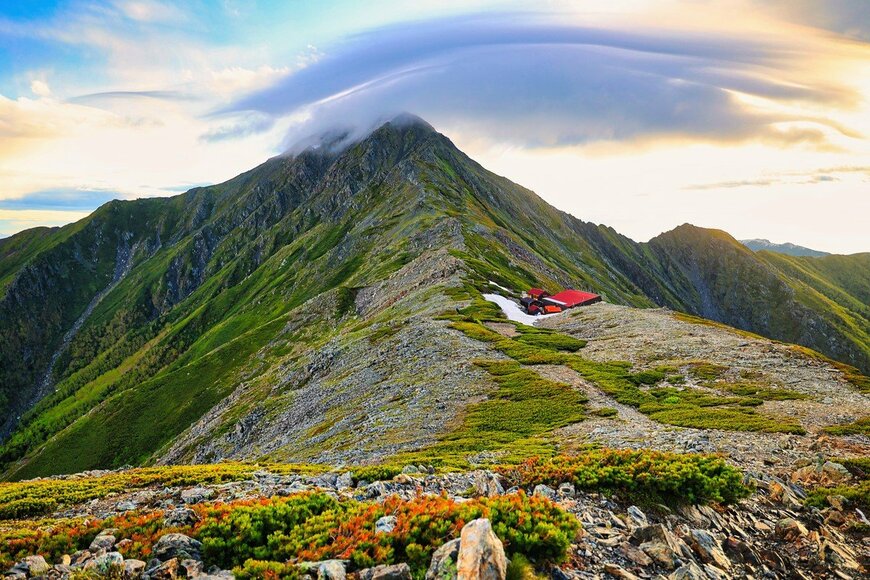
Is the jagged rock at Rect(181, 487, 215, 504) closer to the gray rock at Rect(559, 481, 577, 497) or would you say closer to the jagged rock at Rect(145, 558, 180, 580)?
the jagged rock at Rect(145, 558, 180, 580)

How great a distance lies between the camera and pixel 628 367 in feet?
172

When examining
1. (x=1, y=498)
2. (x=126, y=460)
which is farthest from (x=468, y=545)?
(x=126, y=460)

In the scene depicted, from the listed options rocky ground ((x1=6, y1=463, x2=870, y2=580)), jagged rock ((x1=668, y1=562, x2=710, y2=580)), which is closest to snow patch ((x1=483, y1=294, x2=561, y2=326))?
rocky ground ((x1=6, y1=463, x2=870, y2=580))

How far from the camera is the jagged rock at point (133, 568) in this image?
10.9m

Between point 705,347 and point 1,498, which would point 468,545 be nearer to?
point 1,498

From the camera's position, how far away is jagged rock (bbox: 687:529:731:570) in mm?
12016

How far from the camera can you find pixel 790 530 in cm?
1397

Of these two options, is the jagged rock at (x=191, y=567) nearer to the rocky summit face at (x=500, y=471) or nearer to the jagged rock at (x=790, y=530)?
the rocky summit face at (x=500, y=471)

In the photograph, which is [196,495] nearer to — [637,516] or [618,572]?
[618,572]

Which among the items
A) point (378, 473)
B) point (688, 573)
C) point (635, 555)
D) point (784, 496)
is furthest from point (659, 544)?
point (378, 473)

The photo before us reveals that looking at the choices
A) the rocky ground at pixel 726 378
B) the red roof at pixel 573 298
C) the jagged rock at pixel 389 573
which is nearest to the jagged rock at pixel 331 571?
the jagged rock at pixel 389 573

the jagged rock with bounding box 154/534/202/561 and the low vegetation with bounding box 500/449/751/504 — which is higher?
the jagged rock with bounding box 154/534/202/561

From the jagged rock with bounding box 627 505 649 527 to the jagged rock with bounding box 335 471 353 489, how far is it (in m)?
12.1

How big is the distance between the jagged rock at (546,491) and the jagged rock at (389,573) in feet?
23.7
